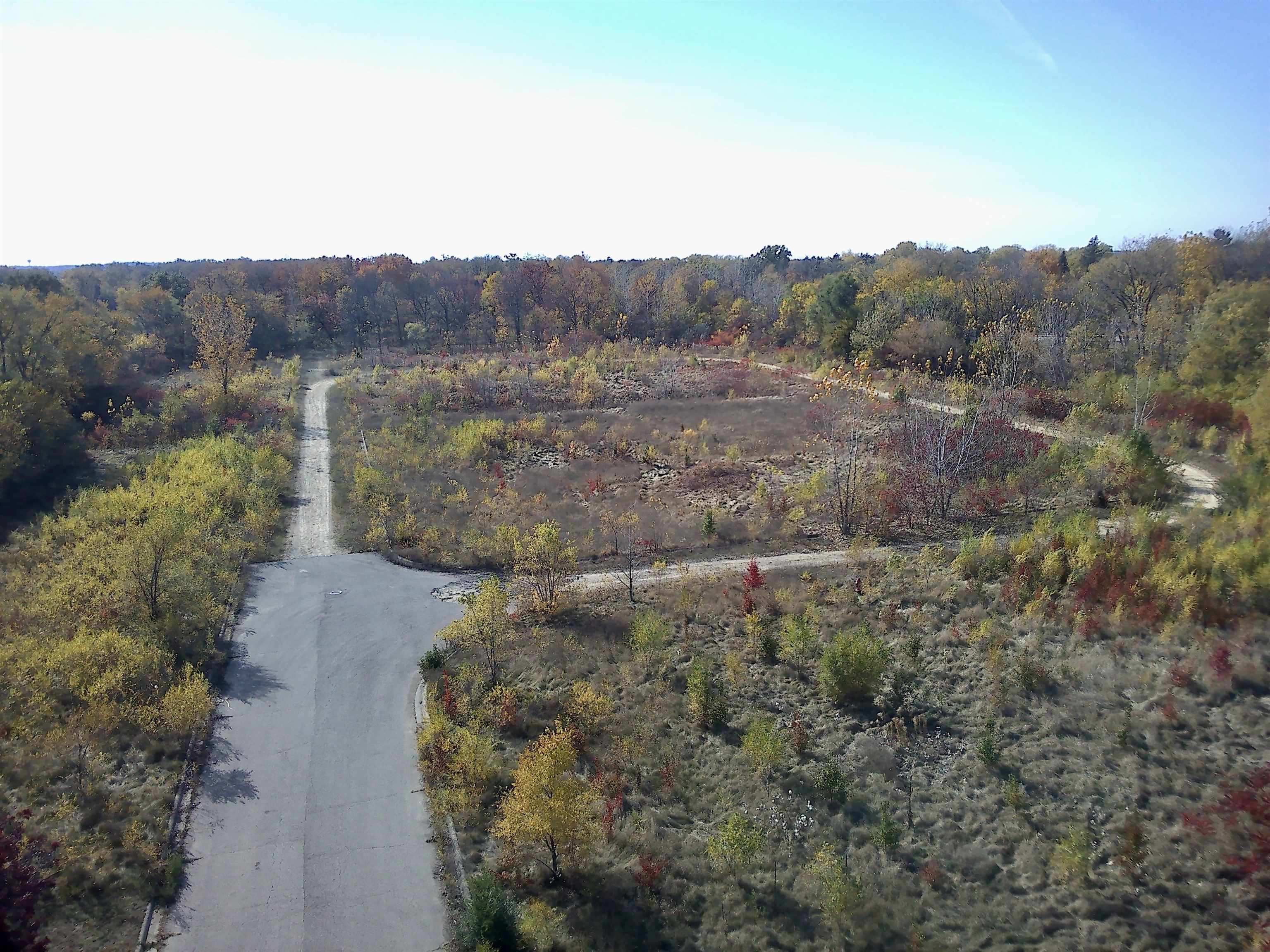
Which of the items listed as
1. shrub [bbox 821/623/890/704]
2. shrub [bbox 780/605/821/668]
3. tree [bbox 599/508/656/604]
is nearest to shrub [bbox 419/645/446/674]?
tree [bbox 599/508/656/604]

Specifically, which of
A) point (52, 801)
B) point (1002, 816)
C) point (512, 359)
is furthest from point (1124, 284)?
point (52, 801)

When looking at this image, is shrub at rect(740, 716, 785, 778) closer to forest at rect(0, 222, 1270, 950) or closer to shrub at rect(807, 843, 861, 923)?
forest at rect(0, 222, 1270, 950)

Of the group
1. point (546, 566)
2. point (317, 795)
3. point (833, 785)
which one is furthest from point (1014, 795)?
point (317, 795)

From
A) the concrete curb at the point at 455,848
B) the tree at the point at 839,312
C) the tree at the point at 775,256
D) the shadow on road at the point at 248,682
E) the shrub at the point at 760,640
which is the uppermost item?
the tree at the point at 775,256

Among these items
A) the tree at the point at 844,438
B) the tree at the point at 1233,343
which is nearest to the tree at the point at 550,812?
the tree at the point at 844,438

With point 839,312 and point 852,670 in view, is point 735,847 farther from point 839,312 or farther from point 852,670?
point 839,312

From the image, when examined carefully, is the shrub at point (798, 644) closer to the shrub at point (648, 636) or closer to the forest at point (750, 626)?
the forest at point (750, 626)
